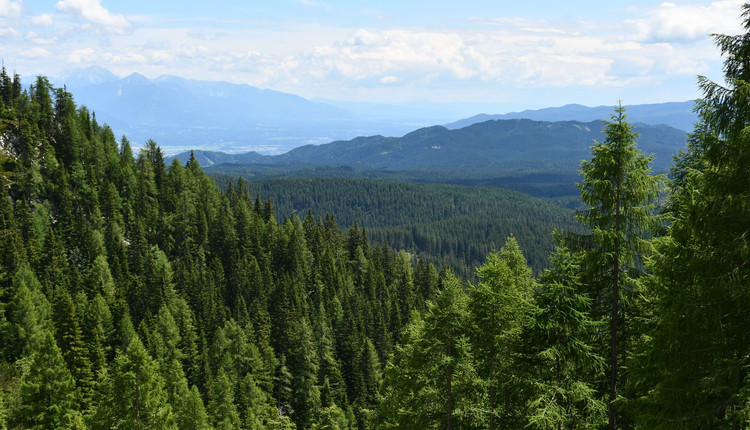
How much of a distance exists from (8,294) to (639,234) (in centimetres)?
7608

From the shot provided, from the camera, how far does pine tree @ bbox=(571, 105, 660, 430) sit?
54.4 ft

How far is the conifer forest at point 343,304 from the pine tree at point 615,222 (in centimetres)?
7

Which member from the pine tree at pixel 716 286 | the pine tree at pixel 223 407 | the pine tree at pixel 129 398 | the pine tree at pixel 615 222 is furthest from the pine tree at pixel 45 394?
the pine tree at pixel 716 286

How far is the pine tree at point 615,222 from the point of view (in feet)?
54.4

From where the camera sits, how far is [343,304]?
8988 cm

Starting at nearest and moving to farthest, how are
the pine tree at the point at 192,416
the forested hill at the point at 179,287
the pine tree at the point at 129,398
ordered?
1. the pine tree at the point at 129,398
2. the pine tree at the point at 192,416
3. the forested hill at the point at 179,287

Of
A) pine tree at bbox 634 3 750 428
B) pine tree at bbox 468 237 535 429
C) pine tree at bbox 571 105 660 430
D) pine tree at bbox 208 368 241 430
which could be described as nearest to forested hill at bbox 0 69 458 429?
pine tree at bbox 208 368 241 430

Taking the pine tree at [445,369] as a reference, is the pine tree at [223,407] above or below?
below

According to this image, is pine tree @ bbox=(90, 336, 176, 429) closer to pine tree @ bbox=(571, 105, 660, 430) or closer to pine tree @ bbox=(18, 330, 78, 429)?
pine tree @ bbox=(18, 330, 78, 429)

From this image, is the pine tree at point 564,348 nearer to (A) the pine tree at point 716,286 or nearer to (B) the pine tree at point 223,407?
(A) the pine tree at point 716,286

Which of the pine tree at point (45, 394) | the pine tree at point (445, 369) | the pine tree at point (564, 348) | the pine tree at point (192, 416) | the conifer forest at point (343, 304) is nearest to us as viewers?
the conifer forest at point (343, 304)

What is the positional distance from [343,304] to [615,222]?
249 ft

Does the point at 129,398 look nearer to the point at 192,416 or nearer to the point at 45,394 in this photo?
the point at 45,394

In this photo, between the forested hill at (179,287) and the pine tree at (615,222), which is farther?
the forested hill at (179,287)
